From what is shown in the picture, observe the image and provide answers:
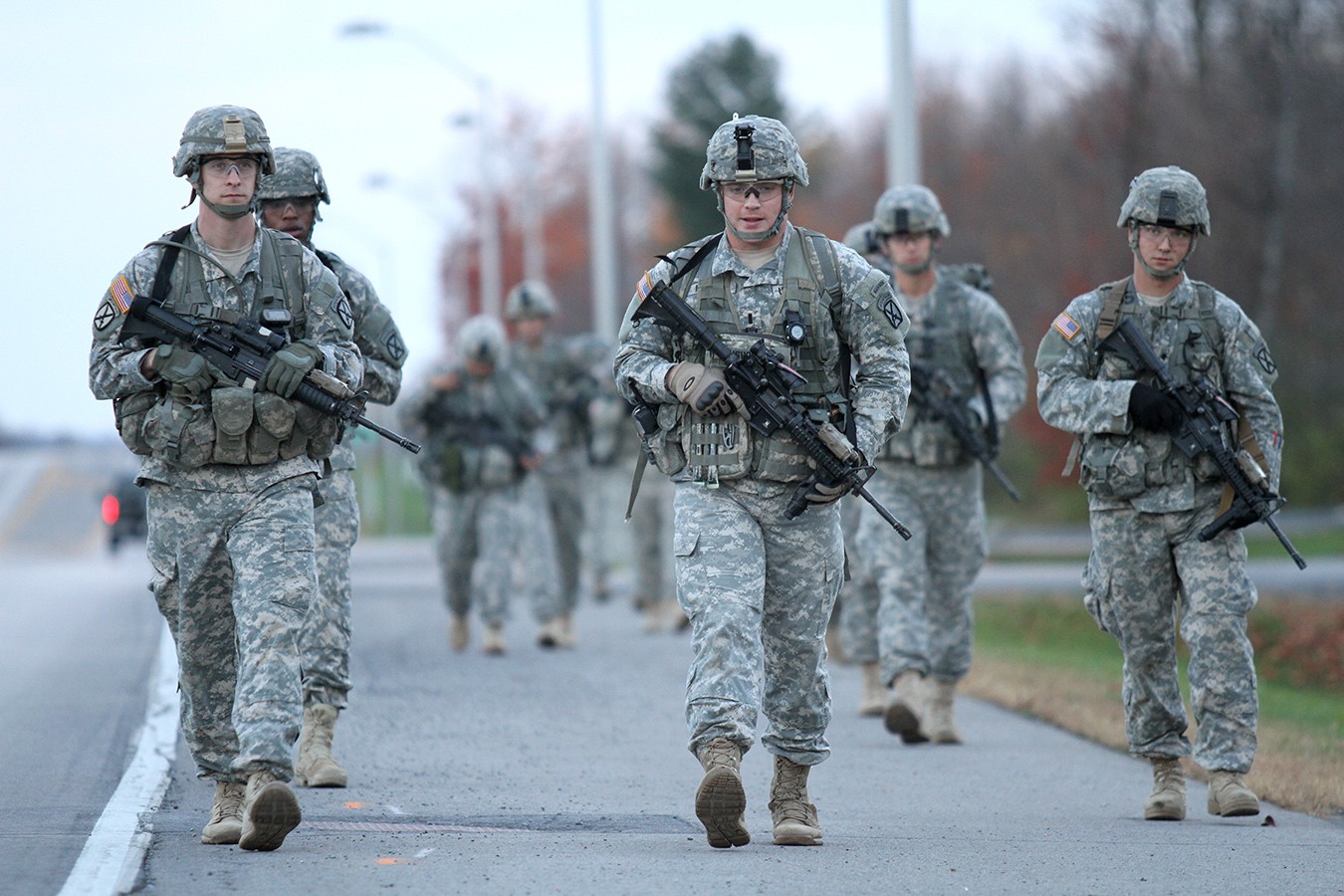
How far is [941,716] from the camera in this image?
9922 mm

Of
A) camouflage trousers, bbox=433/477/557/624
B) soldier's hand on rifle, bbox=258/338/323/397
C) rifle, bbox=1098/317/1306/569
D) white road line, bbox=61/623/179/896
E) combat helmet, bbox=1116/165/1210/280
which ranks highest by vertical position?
combat helmet, bbox=1116/165/1210/280

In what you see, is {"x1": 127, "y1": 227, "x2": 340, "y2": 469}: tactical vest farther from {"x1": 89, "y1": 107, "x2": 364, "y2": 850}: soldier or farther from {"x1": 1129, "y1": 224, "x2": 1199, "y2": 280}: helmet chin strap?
{"x1": 1129, "y1": 224, "x2": 1199, "y2": 280}: helmet chin strap

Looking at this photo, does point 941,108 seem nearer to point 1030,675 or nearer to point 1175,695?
point 1030,675

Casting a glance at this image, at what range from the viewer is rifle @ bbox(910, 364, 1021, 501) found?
388 inches

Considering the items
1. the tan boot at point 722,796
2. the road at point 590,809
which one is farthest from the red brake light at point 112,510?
the tan boot at point 722,796

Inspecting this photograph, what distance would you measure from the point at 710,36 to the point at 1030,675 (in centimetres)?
5937

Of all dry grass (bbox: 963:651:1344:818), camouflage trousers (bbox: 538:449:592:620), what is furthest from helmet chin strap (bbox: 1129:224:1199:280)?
camouflage trousers (bbox: 538:449:592:620)

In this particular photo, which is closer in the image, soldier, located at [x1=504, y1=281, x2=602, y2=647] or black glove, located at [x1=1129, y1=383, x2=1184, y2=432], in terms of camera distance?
black glove, located at [x1=1129, y1=383, x2=1184, y2=432]

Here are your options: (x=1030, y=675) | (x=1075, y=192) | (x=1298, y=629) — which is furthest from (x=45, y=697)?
(x=1075, y=192)

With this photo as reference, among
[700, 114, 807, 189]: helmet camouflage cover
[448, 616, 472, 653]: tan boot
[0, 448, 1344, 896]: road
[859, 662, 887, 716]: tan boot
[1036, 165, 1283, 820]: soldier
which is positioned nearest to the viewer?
[0, 448, 1344, 896]: road

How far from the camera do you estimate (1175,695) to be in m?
7.90

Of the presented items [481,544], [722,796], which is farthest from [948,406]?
[481,544]

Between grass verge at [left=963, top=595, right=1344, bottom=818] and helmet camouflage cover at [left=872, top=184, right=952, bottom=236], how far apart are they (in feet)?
8.68

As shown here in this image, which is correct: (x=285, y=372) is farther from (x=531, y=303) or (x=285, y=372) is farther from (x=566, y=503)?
(x=566, y=503)
